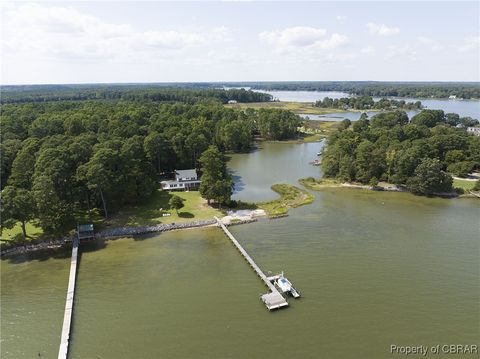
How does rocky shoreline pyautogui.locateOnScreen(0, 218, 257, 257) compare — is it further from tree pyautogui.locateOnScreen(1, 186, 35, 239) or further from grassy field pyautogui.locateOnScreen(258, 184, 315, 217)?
grassy field pyautogui.locateOnScreen(258, 184, 315, 217)

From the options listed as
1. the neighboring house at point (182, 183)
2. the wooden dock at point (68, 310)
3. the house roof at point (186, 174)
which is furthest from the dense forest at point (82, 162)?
the wooden dock at point (68, 310)

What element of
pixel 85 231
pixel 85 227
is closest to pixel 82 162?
pixel 85 227

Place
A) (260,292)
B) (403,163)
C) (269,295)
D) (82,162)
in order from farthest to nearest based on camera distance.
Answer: (403,163), (82,162), (260,292), (269,295)

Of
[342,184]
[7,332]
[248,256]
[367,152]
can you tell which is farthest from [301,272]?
[367,152]

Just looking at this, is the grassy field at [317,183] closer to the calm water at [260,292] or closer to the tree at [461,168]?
the calm water at [260,292]

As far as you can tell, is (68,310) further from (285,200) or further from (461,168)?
(461,168)

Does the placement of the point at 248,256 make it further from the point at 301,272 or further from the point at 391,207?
the point at 391,207

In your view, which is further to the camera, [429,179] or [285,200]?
[429,179]

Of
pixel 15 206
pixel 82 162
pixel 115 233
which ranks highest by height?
pixel 82 162
